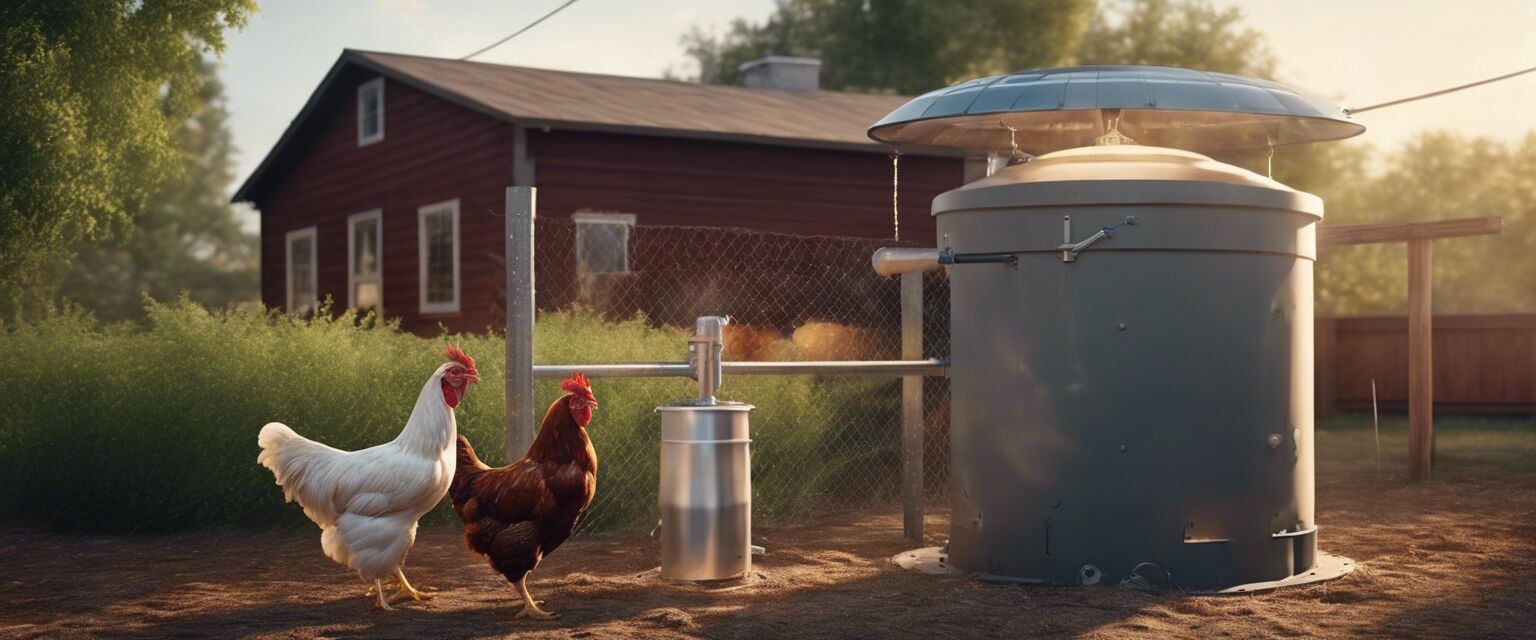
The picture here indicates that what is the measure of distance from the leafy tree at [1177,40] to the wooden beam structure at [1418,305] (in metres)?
31.4

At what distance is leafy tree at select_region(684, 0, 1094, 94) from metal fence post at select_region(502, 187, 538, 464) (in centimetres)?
3403

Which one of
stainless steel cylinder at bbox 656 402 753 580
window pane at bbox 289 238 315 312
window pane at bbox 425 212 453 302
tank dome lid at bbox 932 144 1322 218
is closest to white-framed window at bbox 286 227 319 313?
window pane at bbox 289 238 315 312

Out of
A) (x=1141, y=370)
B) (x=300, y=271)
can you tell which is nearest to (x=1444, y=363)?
(x=1141, y=370)

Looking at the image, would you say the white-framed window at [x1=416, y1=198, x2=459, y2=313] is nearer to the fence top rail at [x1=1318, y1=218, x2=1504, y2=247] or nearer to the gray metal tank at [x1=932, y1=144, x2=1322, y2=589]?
the fence top rail at [x1=1318, y1=218, x2=1504, y2=247]

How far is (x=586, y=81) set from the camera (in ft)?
66.8

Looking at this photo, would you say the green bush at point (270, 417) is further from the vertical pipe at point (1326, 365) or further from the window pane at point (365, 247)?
the vertical pipe at point (1326, 365)

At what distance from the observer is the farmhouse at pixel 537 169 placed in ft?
55.4

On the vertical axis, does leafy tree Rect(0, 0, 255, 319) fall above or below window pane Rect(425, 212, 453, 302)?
above

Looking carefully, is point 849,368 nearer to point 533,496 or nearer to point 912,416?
point 912,416

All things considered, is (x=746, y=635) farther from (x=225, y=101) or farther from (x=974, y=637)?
(x=225, y=101)

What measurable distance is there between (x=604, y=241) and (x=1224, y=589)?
11.5m

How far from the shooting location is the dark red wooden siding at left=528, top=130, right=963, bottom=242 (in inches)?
661

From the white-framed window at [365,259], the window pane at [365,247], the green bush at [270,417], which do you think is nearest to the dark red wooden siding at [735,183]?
the white-framed window at [365,259]

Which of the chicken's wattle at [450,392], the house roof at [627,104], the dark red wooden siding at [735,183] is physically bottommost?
the chicken's wattle at [450,392]
